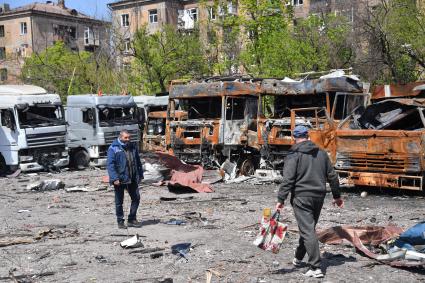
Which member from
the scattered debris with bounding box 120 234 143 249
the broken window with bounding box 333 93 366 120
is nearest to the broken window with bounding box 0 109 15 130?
the broken window with bounding box 333 93 366 120

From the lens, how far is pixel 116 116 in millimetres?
21969

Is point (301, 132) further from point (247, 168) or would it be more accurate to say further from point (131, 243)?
point (247, 168)

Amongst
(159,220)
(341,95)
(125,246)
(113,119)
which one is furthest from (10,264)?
(113,119)

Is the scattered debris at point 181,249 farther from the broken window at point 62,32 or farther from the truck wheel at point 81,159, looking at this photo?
the broken window at point 62,32

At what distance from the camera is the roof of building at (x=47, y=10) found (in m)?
60.8

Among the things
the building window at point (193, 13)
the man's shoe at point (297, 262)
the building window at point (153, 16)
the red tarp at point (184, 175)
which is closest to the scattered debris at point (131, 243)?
the man's shoe at point (297, 262)

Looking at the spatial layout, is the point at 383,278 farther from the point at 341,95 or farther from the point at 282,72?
the point at 282,72

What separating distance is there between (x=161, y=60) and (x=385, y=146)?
21718mm

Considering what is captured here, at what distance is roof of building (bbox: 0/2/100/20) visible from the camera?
60750 millimetres

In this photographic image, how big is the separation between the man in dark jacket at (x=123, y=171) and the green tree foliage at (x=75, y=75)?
25.5 meters

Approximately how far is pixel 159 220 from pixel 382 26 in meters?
17.5

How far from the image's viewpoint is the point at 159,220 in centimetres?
1040

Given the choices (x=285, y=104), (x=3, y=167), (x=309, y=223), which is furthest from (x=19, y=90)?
(x=309, y=223)

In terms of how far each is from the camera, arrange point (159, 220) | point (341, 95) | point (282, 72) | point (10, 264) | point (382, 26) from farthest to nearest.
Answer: point (282, 72) → point (382, 26) → point (341, 95) → point (159, 220) → point (10, 264)
